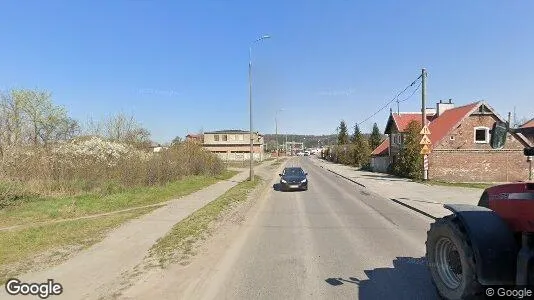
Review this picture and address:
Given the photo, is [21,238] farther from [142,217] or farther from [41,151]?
[41,151]

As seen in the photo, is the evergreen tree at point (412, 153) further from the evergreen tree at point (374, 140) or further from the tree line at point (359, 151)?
the evergreen tree at point (374, 140)

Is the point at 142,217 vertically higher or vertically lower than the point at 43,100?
lower

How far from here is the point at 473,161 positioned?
3130 centimetres

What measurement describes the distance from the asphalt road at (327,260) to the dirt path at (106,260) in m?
1.59

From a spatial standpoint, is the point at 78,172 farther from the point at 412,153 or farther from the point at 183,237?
the point at 412,153

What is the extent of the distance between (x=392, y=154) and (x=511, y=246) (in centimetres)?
3975

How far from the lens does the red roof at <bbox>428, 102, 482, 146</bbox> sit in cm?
3134

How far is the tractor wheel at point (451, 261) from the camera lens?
4.18 meters

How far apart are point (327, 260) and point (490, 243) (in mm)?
3506

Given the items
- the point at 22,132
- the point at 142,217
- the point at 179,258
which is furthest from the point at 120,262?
the point at 22,132

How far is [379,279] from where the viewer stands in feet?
19.5

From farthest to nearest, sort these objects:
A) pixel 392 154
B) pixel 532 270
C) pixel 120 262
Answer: pixel 392 154 → pixel 120 262 → pixel 532 270

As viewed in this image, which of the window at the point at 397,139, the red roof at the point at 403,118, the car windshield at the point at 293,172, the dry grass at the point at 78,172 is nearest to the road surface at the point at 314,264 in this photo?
the dry grass at the point at 78,172

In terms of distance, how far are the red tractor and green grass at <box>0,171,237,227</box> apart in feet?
37.7
